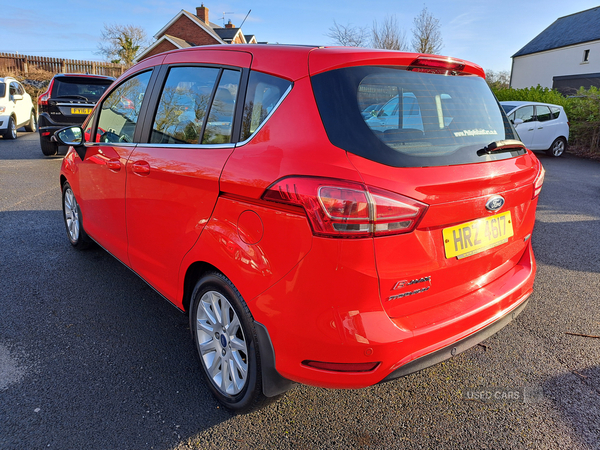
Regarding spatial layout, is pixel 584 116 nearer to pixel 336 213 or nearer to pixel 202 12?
pixel 336 213

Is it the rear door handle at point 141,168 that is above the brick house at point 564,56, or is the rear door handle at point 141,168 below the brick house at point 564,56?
below

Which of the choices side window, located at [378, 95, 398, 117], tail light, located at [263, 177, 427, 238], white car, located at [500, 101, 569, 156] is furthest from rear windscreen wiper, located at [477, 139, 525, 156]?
white car, located at [500, 101, 569, 156]

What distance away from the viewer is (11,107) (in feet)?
44.5

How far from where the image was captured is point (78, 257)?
14.3ft

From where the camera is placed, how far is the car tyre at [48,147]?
415 inches

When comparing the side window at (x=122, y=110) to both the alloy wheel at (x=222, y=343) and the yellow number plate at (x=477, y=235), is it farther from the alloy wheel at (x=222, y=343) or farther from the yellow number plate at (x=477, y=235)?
the yellow number plate at (x=477, y=235)

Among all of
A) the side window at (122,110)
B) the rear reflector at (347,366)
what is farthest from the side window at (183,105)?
the rear reflector at (347,366)

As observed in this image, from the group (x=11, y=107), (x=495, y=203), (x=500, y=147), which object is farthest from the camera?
(x=11, y=107)

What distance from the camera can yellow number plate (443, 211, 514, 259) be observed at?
1.92 metres

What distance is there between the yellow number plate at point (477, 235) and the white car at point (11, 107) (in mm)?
14994

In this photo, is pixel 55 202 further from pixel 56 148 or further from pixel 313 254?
pixel 313 254

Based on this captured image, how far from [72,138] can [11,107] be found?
40.5 feet

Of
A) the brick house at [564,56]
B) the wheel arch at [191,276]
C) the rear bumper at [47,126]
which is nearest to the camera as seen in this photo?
the wheel arch at [191,276]

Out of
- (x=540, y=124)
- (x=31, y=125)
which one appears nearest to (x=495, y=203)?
(x=540, y=124)
